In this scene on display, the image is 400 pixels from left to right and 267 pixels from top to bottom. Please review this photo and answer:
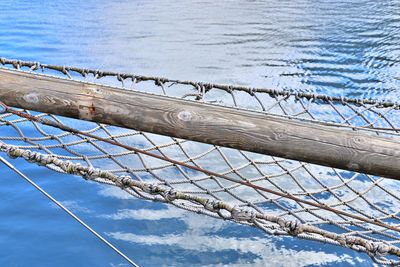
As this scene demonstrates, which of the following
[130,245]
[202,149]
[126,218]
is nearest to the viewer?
[130,245]

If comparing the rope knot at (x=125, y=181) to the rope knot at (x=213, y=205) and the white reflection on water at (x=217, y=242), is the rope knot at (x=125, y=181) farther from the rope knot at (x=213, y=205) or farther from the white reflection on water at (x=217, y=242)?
the white reflection on water at (x=217, y=242)

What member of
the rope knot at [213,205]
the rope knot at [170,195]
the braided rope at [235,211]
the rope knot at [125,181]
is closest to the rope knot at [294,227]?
the braided rope at [235,211]

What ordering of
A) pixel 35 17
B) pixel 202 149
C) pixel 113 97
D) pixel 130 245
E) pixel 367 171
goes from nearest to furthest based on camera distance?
1. pixel 367 171
2. pixel 113 97
3. pixel 130 245
4. pixel 202 149
5. pixel 35 17

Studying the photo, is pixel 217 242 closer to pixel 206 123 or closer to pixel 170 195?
pixel 170 195

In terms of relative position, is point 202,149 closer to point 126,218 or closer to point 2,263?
point 126,218

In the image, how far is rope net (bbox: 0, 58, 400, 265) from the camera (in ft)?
6.74

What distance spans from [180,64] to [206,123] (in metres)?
8.62

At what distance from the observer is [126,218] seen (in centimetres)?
460

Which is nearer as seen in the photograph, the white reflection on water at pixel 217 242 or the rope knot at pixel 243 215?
the rope knot at pixel 243 215

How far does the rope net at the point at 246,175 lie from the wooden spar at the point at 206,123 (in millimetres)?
154

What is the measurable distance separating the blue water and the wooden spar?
2517 millimetres

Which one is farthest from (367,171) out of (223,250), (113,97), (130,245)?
(130,245)

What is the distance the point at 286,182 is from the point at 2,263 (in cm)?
303

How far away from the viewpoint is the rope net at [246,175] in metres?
2.05
